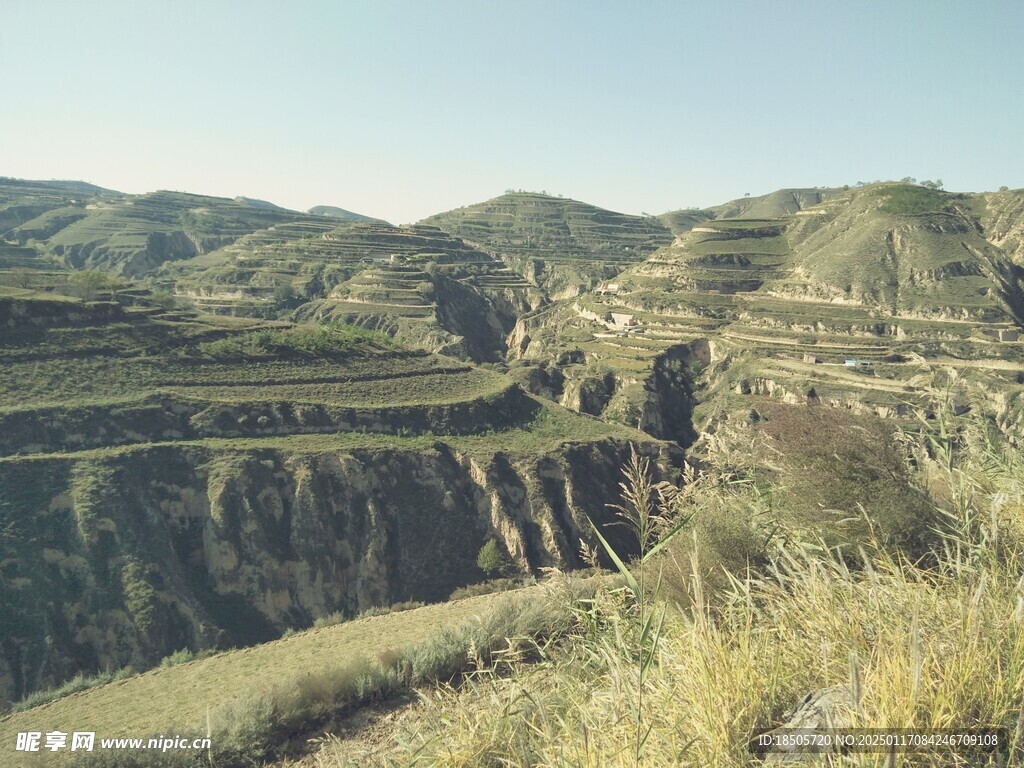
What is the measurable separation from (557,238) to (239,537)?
14515 centimetres

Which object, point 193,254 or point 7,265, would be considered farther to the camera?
point 193,254

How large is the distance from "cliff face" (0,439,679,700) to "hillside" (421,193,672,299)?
292ft

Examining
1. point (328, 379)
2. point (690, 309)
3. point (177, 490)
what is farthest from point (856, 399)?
point (177, 490)

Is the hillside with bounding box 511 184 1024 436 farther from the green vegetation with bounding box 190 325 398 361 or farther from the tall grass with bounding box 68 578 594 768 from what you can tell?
the tall grass with bounding box 68 578 594 768

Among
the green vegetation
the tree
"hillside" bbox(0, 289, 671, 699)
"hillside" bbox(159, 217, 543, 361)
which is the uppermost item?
"hillside" bbox(159, 217, 543, 361)

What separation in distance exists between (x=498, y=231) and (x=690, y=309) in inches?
3837

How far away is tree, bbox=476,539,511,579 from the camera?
38.0 meters

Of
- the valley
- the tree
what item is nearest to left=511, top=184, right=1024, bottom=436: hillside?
the valley

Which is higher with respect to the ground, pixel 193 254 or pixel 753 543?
pixel 193 254

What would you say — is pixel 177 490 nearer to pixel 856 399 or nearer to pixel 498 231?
pixel 856 399

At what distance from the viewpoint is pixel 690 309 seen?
8950cm

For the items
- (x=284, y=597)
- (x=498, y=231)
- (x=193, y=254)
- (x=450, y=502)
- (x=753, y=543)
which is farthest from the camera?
(x=498, y=231)

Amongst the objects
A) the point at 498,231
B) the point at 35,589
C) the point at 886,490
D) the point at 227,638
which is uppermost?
the point at 498,231

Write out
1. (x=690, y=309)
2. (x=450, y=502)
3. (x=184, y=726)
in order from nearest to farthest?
(x=184, y=726)
(x=450, y=502)
(x=690, y=309)
